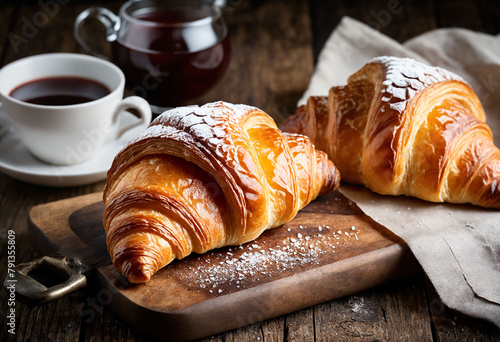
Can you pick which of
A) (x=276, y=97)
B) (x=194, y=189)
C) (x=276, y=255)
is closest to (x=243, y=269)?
(x=276, y=255)

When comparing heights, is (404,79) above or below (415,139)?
above

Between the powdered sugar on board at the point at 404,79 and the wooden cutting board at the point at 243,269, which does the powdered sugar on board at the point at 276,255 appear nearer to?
the wooden cutting board at the point at 243,269

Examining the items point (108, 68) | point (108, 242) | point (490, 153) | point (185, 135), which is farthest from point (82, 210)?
point (490, 153)

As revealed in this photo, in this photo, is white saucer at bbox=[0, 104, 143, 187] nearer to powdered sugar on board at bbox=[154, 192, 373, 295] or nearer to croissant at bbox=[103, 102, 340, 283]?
croissant at bbox=[103, 102, 340, 283]

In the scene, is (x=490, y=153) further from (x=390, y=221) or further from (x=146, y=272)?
(x=146, y=272)

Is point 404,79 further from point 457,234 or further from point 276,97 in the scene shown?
point 276,97

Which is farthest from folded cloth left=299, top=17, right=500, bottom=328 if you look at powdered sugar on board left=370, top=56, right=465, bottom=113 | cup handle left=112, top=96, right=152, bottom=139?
cup handle left=112, top=96, right=152, bottom=139
